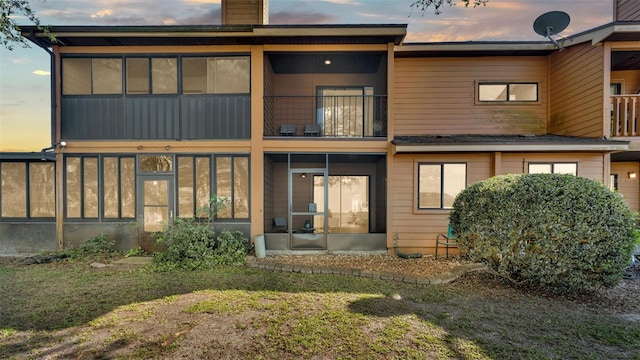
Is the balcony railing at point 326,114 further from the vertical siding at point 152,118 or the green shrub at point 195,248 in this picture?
the green shrub at point 195,248

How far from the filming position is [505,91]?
31.9 feet

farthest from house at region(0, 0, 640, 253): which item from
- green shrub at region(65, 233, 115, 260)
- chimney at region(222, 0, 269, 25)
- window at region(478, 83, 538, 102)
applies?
chimney at region(222, 0, 269, 25)

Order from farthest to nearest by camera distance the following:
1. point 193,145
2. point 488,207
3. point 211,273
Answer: point 193,145 < point 211,273 < point 488,207

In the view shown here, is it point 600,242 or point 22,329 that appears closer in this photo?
point 22,329

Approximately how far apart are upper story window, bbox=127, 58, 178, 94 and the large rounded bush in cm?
829

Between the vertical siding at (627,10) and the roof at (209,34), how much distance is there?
7272 mm

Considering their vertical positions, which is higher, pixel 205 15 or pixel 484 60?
pixel 205 15

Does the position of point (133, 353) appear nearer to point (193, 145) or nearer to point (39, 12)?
point (193, 145)

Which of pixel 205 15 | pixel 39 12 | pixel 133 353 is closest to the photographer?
pixel 133 353

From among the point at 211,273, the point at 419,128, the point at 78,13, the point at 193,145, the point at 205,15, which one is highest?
the point at 205,15

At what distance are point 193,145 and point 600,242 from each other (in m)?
8.94

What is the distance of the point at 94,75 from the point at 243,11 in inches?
187

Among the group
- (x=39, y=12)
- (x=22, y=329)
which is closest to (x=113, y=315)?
(x=22, y=329)

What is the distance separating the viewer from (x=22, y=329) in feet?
12.7
